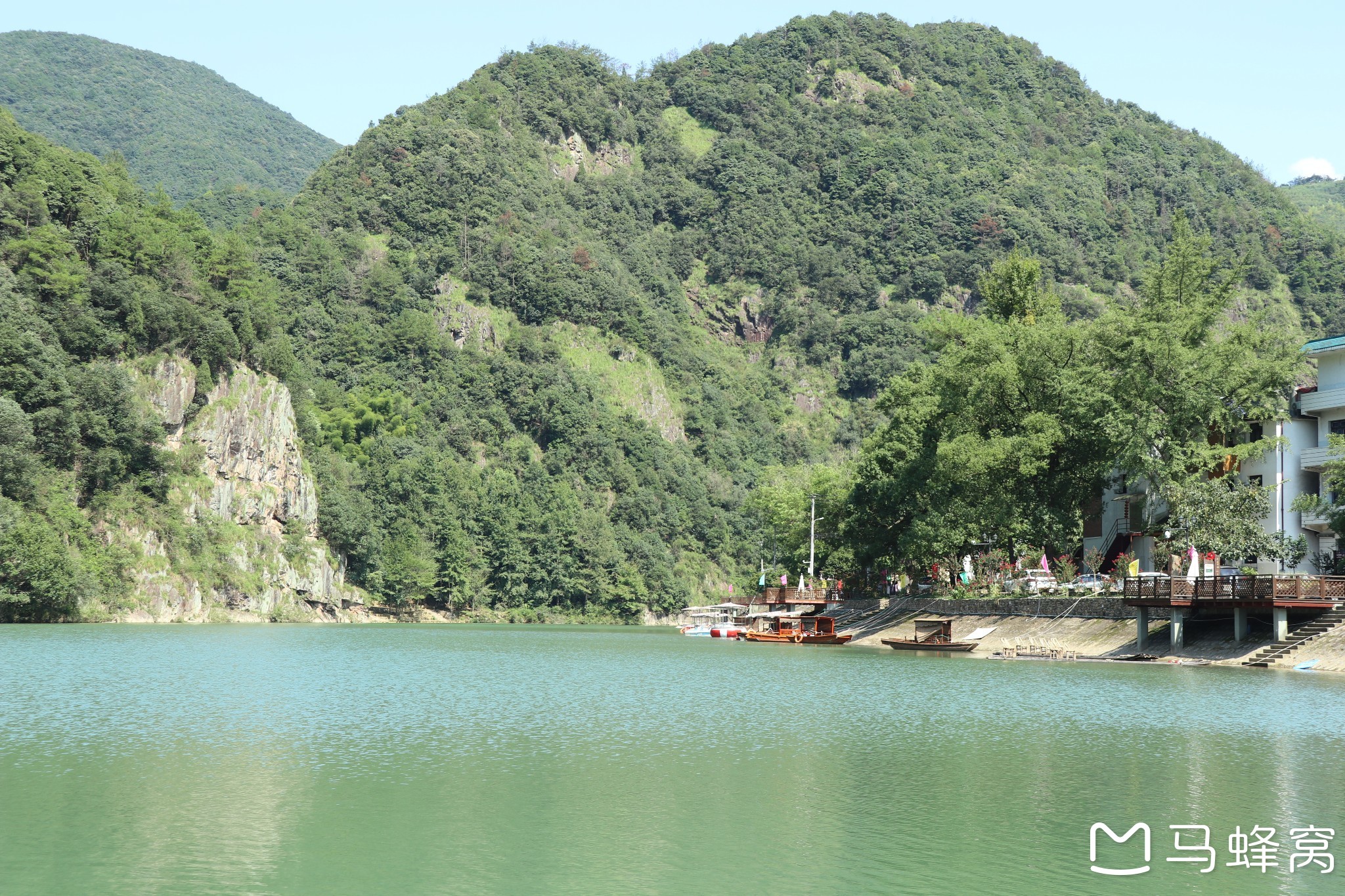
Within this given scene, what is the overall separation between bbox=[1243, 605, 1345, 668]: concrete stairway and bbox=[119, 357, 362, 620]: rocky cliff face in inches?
3617

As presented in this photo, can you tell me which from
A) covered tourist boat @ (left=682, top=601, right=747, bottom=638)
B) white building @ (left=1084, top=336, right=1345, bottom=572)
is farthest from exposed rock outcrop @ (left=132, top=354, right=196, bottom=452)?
white building @ (left=1084, top=336, right=1345, bottom=572)

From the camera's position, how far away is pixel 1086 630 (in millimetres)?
60938

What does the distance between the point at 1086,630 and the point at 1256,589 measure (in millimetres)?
11774

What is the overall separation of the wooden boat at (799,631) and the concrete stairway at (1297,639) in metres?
32.8

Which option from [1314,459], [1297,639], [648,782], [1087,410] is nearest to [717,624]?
[1087,410]

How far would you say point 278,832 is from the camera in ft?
62.7

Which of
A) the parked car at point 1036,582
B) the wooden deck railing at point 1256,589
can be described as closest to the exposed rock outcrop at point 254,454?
the parked car at point 1036,582

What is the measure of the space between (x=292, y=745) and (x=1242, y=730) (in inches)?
848

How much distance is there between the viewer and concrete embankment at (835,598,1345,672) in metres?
50.9

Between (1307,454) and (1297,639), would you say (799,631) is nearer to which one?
(1307,454)

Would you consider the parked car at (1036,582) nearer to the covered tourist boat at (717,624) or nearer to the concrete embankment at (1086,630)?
the concrete embankment at (1086,630)

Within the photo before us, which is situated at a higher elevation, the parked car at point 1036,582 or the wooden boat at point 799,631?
the parked car at point 1036,582

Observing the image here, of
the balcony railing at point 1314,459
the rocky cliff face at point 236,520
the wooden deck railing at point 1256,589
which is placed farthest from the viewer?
the rocky cliff face at point 236,520

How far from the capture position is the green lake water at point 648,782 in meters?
17.2
